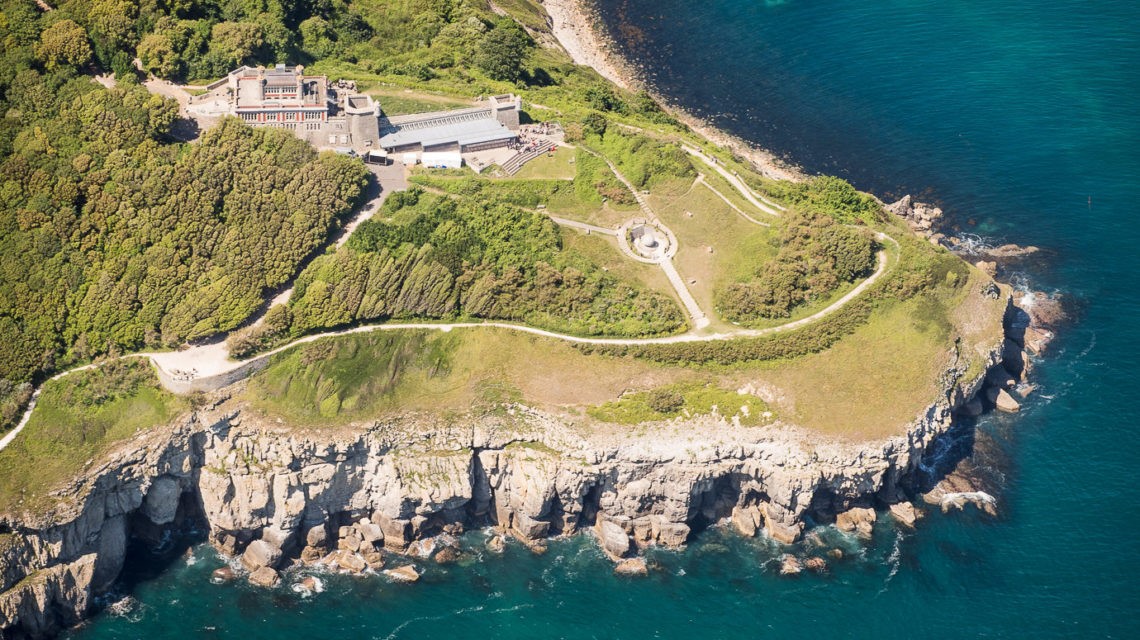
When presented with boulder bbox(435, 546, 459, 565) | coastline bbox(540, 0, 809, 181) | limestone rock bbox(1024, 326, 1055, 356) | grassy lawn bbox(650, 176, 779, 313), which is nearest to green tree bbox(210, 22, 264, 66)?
grassy lawn bbox(650, 176, 779, 313)

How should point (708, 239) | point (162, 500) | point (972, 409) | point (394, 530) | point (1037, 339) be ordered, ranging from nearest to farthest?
point (162, 500), point (394, 530), point (972, 409), point (708, 239), point (1037, 339)

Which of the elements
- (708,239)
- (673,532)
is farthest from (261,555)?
(708,239)

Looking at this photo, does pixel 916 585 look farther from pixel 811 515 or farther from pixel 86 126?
pixel 86 126

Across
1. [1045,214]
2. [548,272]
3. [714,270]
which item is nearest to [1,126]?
[548,272]

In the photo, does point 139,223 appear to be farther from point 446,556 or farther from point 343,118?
point 446,556

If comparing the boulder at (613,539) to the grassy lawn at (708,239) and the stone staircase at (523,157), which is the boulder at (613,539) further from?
the stone staircase at (523,157)

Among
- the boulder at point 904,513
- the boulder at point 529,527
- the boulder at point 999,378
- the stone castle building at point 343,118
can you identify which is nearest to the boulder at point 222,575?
the boulder at point 529,527
